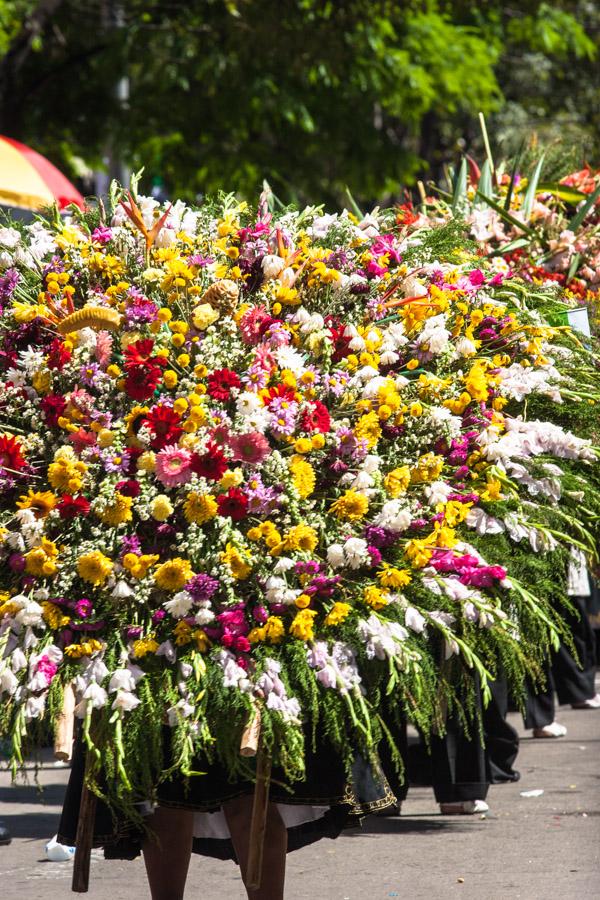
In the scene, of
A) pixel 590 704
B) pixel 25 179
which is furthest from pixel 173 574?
pixel 590 704

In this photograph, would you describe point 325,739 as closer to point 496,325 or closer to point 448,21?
point 496,325

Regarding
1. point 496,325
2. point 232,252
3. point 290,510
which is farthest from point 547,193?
point 290,510

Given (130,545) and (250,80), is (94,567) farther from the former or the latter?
(250,80)

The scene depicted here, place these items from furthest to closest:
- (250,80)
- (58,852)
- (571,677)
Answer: (250,80)
(571,677)
(58,852)

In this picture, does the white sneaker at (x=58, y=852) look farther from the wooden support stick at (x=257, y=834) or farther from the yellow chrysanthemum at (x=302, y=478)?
the yellow chrysanthemum at (x=302, y=478)

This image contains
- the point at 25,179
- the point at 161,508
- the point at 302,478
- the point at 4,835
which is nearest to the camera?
the point at 161,508

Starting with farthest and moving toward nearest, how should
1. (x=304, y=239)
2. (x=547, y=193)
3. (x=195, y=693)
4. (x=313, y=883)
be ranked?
(x=547, y=193)
(x=313, y=883)
(x=304, y=239)
(x=195, y=693)

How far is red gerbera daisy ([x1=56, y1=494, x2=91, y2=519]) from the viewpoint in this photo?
127 inches

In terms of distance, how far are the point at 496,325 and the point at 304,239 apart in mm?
575

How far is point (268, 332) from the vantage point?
11.2 ft

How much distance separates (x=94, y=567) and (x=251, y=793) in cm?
79

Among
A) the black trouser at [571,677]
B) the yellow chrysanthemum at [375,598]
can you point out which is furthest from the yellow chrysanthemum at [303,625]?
the black trouser at [571,677]

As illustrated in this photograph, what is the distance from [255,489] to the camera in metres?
3.25

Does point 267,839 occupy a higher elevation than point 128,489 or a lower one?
lower
